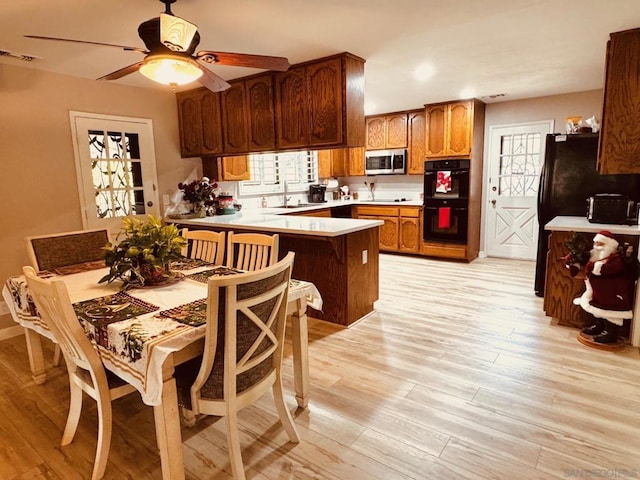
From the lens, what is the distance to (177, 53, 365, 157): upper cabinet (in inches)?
128

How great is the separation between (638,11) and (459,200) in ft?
10.4

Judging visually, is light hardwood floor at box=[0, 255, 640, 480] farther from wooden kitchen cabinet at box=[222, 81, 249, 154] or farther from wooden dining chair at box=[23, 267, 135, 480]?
wooden kitchen cabinet at box=[222, 81, 249, 154]

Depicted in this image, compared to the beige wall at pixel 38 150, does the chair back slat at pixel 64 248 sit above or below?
below

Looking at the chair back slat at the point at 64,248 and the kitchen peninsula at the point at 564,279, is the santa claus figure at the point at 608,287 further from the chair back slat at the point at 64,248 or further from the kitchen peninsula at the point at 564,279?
the chair back slat at the point at 64,248

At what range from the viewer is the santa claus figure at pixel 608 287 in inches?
107

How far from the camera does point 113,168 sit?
13.2ft

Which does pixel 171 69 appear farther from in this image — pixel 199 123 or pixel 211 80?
pixel 199 123

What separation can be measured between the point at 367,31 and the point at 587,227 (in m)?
2.29

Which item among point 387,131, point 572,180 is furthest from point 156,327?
point 387,131

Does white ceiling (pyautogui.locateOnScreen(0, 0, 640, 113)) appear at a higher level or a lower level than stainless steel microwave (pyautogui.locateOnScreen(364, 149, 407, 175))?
higher

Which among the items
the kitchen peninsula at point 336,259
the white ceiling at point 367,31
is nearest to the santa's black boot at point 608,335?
the kitchen peninsula at point 336,259

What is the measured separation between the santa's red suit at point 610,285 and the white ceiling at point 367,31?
1.57m

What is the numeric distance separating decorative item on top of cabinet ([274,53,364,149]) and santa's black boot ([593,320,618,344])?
2.45 meters

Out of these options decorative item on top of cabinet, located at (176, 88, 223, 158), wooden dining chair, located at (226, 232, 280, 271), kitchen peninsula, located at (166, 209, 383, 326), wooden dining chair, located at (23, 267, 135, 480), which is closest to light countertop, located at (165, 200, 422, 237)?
kitchen peninsula, located at (166, 209, 383, 326)
